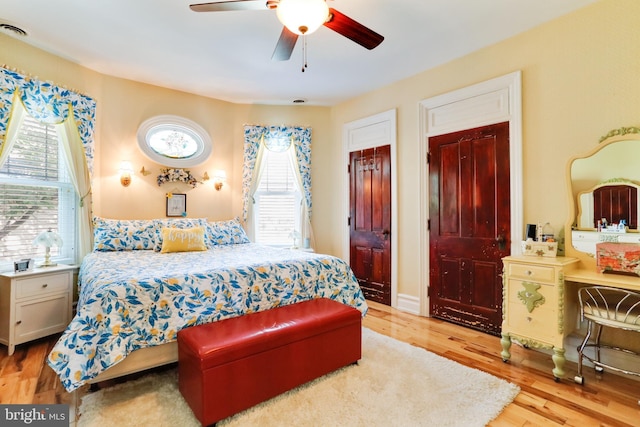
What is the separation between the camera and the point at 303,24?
5.90ft

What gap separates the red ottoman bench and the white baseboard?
5.17ft

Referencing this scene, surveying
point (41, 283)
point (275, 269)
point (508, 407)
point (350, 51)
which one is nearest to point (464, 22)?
point (350, 51)

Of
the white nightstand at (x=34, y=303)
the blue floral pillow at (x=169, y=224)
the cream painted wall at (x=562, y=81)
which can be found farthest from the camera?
the blue floral pillow at (x=169, y=224)

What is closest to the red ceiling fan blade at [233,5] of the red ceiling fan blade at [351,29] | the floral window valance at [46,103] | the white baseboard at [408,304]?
the red ceiling fan blade at [351,29]

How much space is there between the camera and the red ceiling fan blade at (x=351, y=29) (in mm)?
1926

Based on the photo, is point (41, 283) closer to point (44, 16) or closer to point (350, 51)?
point (44, 16)

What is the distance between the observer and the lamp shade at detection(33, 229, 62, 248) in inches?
114

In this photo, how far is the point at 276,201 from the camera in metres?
4.75

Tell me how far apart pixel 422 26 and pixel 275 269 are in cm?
243

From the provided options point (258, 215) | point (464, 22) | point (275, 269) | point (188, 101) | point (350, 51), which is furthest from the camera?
point (258, 215)

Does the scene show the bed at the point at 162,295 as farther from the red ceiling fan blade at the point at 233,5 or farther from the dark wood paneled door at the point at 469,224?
the red ceiling fan blade at the point at 233,5

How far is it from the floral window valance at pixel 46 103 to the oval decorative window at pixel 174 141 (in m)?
0.57

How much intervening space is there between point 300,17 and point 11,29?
113 inches

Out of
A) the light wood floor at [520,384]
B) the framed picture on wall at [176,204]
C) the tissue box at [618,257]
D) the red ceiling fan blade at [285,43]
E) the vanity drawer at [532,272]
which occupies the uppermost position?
the red ceiling fan blade at [285,43]
